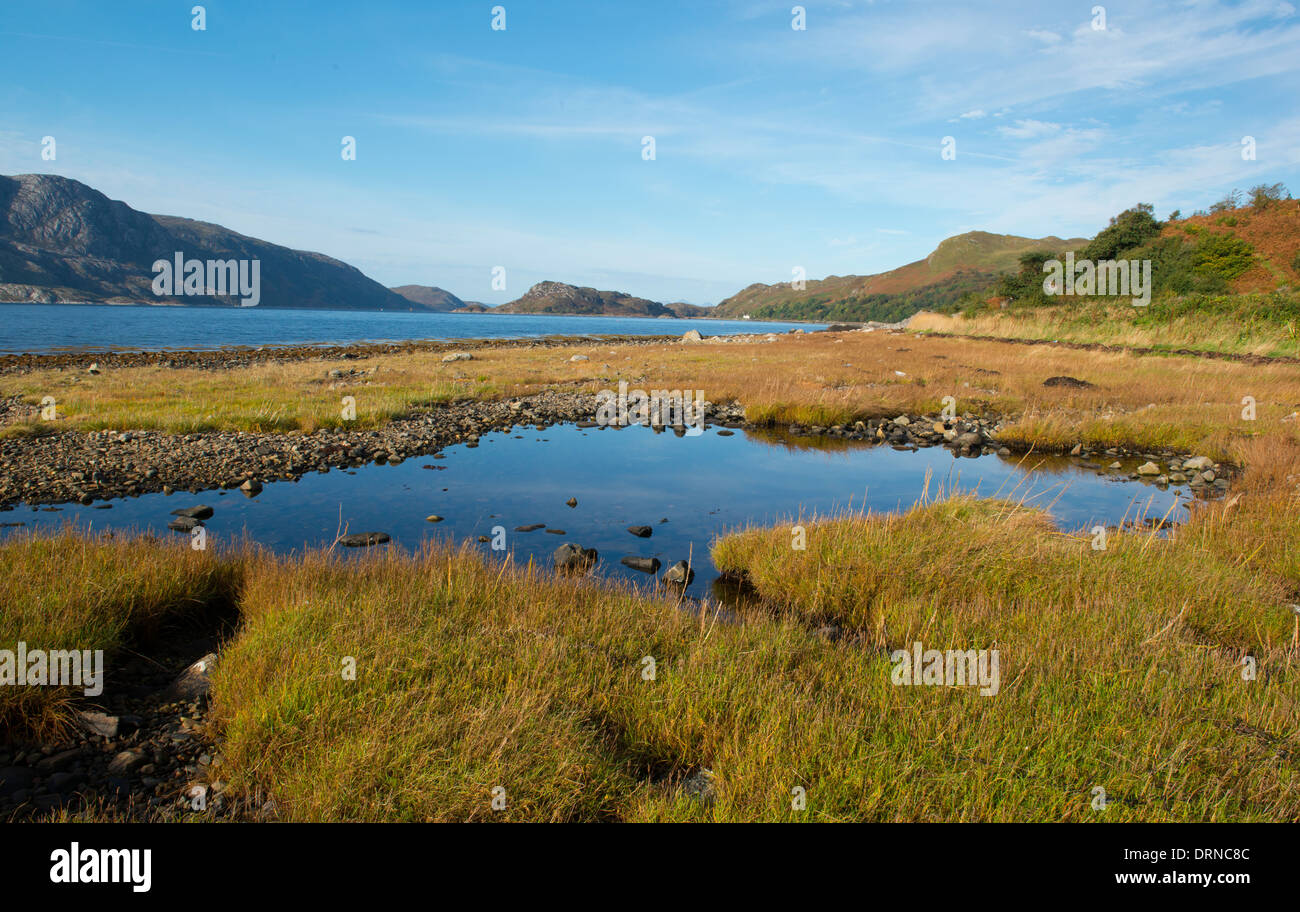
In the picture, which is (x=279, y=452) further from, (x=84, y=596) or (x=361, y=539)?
(x=84, y=596)

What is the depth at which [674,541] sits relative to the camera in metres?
9.77

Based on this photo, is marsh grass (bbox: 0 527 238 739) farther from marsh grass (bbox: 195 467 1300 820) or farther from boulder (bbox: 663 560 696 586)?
boulder (bbox: 663 560 696 586)

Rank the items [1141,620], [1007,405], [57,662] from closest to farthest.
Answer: [57,662] → [1141,620] → [1007,405]

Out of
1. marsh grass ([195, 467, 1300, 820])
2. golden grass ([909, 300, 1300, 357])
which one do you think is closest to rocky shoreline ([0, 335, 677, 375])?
marsh grass ([195, 467, 1300, 820])

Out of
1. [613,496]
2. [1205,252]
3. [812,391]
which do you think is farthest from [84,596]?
[1205,252]

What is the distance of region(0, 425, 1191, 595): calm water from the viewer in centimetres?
966

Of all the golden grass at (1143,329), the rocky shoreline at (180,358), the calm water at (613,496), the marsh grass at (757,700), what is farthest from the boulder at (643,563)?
the golden grass at (1143,329)

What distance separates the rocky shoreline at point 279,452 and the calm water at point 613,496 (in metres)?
0.65

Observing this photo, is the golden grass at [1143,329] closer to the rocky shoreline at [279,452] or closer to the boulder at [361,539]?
the rocky shoreline at [279,452]
